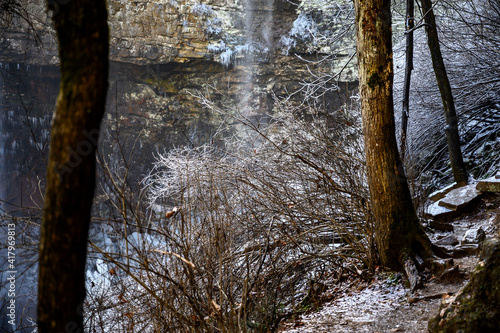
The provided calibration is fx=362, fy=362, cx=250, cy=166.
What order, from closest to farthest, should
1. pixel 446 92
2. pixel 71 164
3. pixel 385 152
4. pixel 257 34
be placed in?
pixel 71 164
pixel 385 152
pixel 446 92
pixel 257 34

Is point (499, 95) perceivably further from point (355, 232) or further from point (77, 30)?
point (77, 30)

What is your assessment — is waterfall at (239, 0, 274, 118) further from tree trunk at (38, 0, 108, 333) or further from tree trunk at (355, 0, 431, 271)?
tree trunk at (38, 0, 108, 333)

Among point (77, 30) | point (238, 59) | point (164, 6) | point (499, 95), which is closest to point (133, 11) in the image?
point (164, 6)

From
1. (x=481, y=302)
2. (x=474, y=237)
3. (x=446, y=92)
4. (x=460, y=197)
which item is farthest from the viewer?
(x=446, y=92)

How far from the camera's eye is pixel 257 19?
808 inches

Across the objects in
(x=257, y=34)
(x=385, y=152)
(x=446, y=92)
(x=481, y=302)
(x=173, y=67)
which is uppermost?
(x=257, y=34)

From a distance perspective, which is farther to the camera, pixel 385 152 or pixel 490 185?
pixel 490 185

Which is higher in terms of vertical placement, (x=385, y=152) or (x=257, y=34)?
(x=257, y=34)

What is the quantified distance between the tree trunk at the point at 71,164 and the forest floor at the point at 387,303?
2.21 meters

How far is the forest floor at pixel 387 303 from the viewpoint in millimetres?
2768

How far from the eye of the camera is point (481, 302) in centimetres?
179

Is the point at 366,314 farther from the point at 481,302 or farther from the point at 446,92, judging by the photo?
the point at 446,92

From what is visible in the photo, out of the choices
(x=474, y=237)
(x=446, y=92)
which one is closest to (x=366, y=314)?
(x=474, y=237)

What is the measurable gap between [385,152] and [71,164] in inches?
112
